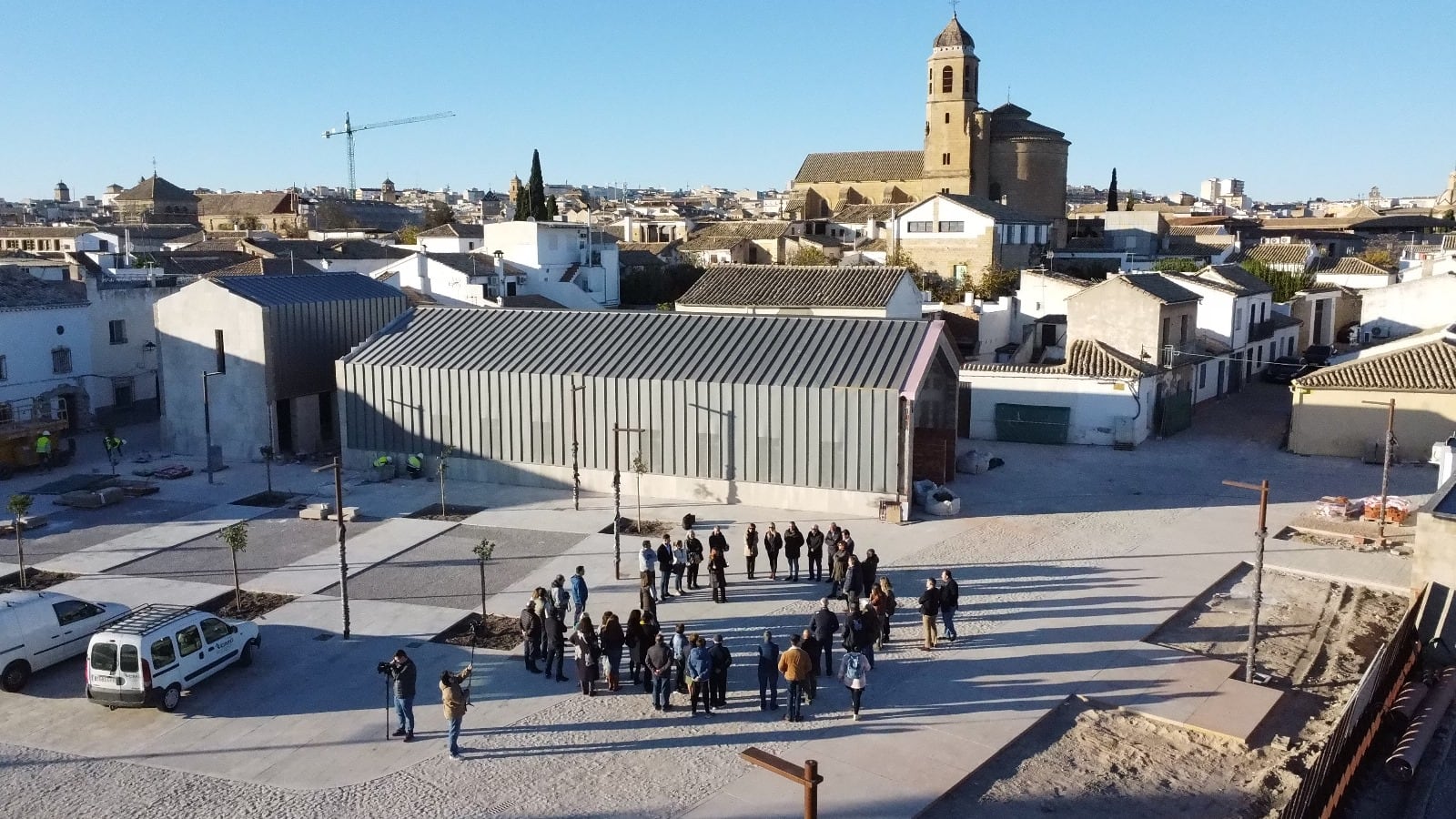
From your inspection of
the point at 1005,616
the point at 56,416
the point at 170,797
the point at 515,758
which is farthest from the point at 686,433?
the point at 56,416

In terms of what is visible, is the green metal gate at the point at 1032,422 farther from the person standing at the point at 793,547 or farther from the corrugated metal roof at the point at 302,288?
the corrugated metal roof at the point at 302,288

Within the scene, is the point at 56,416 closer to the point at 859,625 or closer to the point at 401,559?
the point at 401,559

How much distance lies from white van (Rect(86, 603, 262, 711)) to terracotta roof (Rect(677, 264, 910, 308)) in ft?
101

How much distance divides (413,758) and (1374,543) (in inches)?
775

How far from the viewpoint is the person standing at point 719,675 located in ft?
48.6

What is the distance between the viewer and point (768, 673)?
1492 centimetres

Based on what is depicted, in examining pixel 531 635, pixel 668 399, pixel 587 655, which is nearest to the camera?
pixel 587 655

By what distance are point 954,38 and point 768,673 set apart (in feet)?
242

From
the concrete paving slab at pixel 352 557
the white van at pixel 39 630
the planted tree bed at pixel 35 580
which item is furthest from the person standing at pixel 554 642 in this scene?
the planted tree bed at pixel 35 580

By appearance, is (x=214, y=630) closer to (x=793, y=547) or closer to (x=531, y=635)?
(x=531, y=635)

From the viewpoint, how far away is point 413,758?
13719mm

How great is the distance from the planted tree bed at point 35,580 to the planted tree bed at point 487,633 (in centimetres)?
852

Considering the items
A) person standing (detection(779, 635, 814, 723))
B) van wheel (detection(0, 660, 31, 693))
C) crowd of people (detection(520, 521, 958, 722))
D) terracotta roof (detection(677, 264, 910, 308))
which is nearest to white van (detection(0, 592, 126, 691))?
van wheel (detection(0, 660, 31, 693))

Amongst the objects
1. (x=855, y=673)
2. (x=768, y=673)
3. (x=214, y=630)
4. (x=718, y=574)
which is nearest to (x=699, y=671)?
(x=768, y=673)
